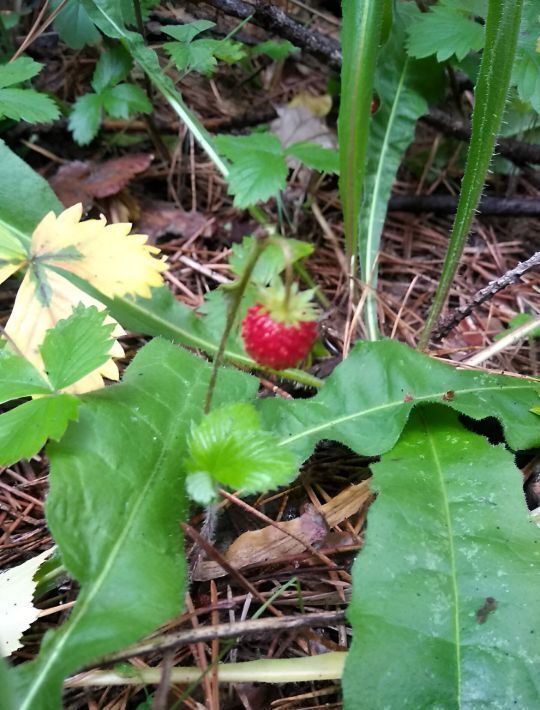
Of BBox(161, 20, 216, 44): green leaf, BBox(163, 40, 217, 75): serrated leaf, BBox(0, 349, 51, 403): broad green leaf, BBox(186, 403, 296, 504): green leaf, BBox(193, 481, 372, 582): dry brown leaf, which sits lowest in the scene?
BBox(193, 481, 372, 582): dry brown leaf

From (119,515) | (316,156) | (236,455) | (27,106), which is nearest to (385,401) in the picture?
(236,455)

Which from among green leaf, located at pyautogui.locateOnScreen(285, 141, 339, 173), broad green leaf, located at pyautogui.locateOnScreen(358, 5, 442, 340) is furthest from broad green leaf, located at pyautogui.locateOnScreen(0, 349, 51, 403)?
broad green leaf, located at pyautogui.locateOnScreen(358, 5, 442, 340)

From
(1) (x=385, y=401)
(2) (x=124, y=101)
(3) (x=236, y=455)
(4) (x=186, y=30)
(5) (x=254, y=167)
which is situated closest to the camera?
(3) (x=236, y=455)

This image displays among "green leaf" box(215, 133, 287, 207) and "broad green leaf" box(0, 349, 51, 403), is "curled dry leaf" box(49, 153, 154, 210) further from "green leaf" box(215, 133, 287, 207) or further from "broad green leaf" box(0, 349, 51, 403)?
"broad green leaf" box(0, 349, 51, 403)

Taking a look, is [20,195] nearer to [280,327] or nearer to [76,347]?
[76,347]

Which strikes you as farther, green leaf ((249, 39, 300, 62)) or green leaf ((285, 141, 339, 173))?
green leaf ((249, 39, 300, 62))

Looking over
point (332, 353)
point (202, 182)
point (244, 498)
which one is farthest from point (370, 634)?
point (202, 182)

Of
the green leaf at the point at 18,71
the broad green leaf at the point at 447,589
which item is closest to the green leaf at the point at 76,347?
the broad green leaf at the point at 447,589
